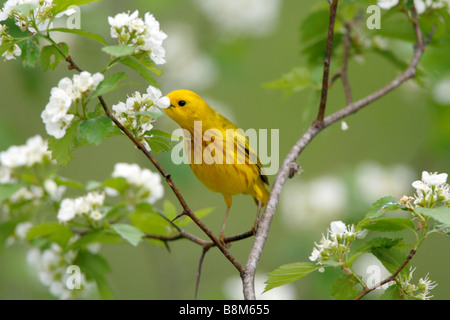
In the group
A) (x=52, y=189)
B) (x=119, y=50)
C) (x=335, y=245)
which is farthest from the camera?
(x=52, y=189)

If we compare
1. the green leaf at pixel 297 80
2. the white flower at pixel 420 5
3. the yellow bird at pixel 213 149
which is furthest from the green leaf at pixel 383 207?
the white flower at pixel 420 5

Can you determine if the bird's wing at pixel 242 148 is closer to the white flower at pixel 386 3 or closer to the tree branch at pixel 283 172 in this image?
the tree branch at pixel 283 172

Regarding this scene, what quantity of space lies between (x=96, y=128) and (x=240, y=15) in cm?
362

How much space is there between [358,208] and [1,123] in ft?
9.13

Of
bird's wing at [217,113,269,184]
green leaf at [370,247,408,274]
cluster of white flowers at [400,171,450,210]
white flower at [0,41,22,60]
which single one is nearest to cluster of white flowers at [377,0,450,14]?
bird's wing at [217,113,269,184]

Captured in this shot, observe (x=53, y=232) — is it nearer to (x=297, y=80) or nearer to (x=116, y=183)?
(x=116, y=183)

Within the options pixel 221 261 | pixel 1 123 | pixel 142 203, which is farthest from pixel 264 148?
pixel 221 261

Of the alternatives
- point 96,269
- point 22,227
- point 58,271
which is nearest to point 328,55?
point 96,269

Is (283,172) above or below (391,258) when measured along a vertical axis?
above

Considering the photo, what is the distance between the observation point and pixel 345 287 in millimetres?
1979

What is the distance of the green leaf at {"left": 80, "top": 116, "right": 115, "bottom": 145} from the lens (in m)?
1.63

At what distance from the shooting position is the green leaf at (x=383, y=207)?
1.70 meters

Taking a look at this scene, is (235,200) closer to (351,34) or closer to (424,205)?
(351,34)

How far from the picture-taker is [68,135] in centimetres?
174
